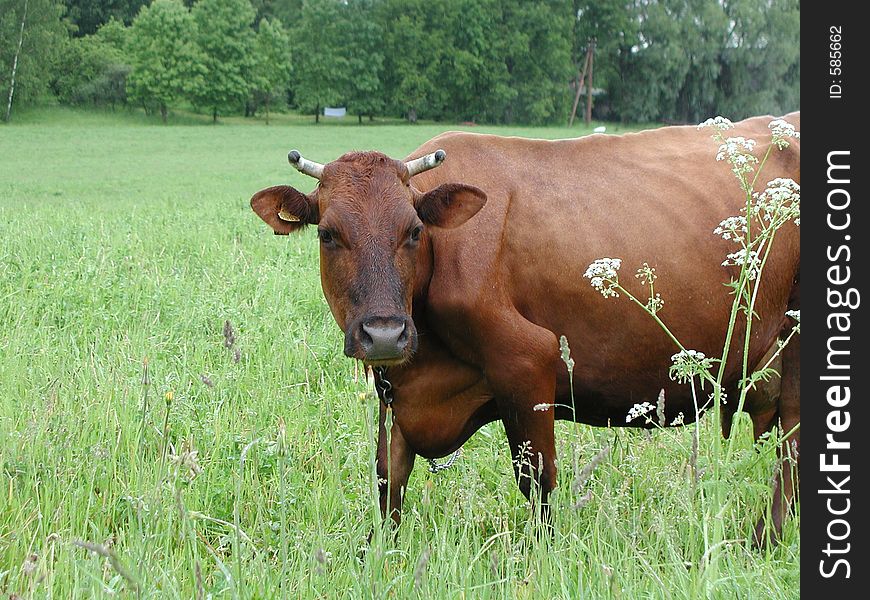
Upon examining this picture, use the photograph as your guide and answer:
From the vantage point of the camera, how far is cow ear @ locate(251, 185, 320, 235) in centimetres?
434

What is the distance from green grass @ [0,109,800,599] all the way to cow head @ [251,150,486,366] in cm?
56

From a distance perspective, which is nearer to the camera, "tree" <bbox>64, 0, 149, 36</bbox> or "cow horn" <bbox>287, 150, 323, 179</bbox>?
"cow horn" <bbox>287, 150, 323, 179</bbox>

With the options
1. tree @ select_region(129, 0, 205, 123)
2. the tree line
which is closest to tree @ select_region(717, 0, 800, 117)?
the tree line

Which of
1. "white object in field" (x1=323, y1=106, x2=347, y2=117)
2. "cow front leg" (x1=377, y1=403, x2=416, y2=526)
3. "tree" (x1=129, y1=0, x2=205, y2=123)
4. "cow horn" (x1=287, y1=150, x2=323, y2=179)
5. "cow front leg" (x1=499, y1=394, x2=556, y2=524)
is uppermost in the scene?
"tree" (x1=129, y1=0, x2=205, y2=123)

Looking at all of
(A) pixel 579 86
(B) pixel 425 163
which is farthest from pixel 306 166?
(A) pixel 579 86

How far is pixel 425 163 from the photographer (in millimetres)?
4336

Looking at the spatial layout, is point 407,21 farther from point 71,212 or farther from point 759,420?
point 759,420

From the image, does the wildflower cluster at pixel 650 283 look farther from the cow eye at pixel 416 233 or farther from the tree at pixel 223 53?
the tree at pixel 223 53

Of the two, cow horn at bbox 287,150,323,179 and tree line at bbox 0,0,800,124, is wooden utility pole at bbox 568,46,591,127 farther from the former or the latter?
cow horn at bbox 287,150,323,179

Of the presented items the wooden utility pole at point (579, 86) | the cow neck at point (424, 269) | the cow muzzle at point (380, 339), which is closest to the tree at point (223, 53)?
the wooden utility pole at point (579, 86)

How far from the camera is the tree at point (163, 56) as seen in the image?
65.4 m

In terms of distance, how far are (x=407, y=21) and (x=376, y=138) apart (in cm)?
3004

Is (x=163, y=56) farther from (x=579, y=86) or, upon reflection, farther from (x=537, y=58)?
(x=579, y=86)

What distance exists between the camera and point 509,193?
455cm
